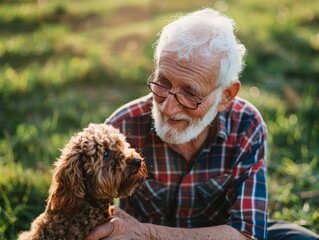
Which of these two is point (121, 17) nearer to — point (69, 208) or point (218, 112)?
point (218, 112)

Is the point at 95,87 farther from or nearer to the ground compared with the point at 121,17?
nearer to the ground

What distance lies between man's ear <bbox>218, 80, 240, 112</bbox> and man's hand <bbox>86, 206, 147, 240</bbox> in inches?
42.1

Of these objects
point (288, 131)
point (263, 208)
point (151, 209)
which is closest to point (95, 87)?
point (288, 131)

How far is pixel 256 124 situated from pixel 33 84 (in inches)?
163

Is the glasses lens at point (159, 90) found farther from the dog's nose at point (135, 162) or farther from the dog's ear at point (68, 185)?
the dog's ear at point (68, 185)

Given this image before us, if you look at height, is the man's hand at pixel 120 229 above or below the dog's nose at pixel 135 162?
below

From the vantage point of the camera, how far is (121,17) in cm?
1095

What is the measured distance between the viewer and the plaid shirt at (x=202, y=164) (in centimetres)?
382

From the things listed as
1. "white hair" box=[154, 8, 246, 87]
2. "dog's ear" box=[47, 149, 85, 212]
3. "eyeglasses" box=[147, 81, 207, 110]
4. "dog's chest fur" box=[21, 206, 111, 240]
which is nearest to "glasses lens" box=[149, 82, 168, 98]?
"eyeglasses" box=[147, 81, 207, 110]

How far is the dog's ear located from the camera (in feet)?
10.0

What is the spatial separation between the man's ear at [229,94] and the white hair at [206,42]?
0.05 metres

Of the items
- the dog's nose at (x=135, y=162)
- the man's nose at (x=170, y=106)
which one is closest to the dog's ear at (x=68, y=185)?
the dog's nose at (x=135, y=162)

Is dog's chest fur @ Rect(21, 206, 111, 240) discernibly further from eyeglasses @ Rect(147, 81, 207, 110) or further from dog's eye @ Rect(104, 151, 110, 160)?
eyeglasses @ Rect(147, 81, 207, 110)

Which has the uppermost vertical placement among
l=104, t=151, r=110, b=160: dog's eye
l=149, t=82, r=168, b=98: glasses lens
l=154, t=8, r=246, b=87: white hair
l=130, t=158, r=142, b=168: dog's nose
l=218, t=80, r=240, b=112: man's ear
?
l=154, t=8, r=246, b=87: white hair
